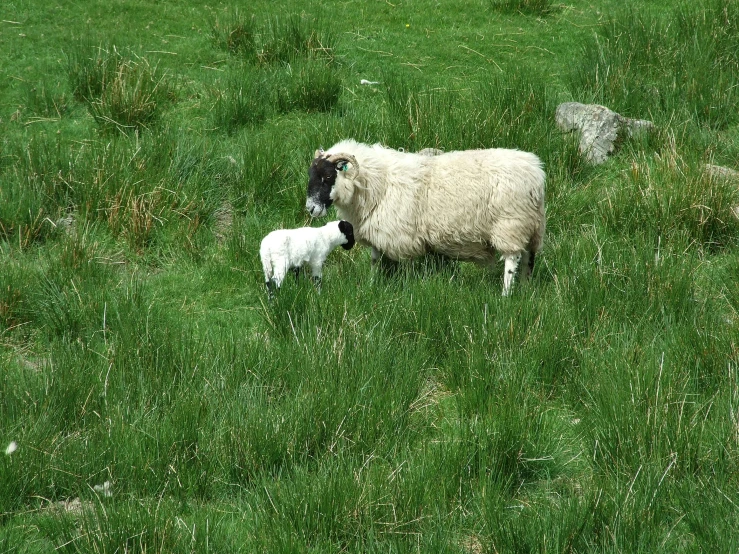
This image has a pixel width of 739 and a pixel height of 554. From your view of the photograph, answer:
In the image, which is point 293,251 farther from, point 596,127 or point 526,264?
point 596,127

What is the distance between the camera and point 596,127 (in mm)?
8523

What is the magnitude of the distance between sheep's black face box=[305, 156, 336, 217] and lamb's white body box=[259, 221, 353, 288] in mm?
234

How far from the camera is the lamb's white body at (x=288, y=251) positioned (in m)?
6.21

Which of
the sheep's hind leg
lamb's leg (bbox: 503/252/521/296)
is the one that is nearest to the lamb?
lamb's leg (bbox: 503/252/521/296)

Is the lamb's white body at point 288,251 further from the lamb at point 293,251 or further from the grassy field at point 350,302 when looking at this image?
the grassy field at point 350,302

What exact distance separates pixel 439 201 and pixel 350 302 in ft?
3.76

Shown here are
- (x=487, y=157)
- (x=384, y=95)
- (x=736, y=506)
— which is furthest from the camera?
(x=384, y=95)

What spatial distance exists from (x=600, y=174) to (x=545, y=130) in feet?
2.15

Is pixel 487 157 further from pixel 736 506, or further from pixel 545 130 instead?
pixel 736 506

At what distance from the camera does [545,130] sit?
8367 mm

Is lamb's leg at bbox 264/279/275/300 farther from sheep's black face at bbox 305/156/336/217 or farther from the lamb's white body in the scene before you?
sheep's black face at bbox 305/156/336/217

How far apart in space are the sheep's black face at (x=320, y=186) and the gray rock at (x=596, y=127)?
2.84 m

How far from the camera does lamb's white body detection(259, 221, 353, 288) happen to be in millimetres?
6211

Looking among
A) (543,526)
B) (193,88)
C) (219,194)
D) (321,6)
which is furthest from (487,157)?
(321,6)
